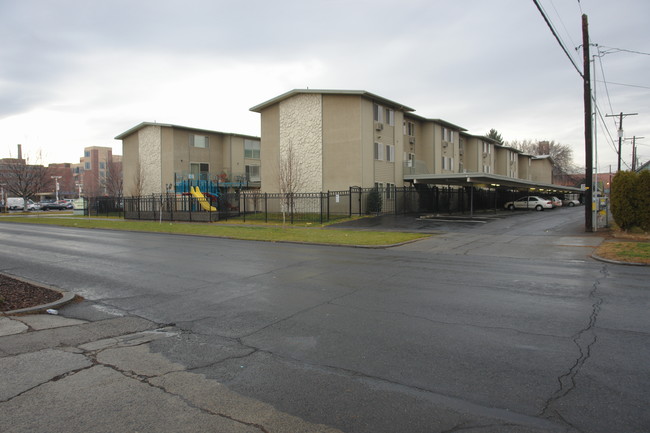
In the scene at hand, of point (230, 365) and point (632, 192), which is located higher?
point (632, 192)

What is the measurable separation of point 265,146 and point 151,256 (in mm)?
25197

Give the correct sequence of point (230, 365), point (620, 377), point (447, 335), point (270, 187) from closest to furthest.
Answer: point (620, 377), point (230, 365), point (447, 335), point (270, 187)

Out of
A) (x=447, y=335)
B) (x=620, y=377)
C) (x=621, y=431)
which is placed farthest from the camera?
(x=447, y=335)

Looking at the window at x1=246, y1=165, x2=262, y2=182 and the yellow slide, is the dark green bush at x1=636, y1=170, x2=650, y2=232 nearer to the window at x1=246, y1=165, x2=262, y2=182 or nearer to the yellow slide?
the yellow slide

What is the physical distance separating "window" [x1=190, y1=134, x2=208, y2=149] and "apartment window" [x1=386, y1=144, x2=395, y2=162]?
23.5m

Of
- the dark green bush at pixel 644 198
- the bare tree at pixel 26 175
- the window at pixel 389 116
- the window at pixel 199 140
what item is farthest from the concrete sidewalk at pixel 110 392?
the bare tree at pixel 26 175

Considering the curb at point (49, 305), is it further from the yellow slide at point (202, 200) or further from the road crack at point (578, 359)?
the yellow slide at point (202, 200)

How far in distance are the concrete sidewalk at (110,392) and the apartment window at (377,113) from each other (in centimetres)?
3079

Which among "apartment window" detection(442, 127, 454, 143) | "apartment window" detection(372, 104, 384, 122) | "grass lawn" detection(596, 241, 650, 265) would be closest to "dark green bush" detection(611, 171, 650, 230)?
"grass lawn" detection(596, 241, 650, 265)

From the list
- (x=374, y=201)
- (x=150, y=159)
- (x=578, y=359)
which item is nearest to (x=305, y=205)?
(x=374, y=201)

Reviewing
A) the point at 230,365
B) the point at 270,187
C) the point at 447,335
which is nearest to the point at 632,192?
the point at 447,335

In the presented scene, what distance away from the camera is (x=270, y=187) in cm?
3675

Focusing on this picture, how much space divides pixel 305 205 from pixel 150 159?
23946mm

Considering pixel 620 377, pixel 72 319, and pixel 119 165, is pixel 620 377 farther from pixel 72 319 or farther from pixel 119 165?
pixel 119 165
